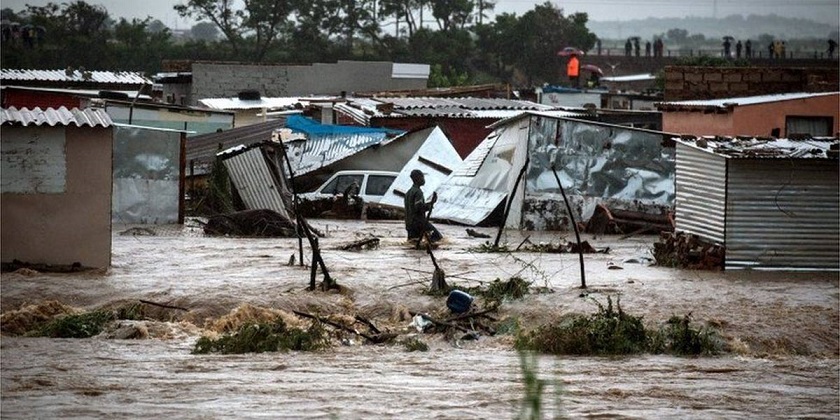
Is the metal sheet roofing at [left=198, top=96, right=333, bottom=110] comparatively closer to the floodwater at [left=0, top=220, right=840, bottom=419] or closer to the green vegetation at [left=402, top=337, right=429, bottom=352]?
the floodwater at [left=0, top=220, right=840, bottom=419]

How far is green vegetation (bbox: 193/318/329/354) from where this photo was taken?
13.3 meters

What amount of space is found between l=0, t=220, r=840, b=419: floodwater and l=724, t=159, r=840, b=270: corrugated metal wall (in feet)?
1.10

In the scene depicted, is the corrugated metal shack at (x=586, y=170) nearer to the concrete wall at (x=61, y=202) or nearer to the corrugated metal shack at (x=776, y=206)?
the corrugated metal shack at (x=776, y=206)

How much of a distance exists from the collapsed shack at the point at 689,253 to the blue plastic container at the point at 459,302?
5167 millimetres

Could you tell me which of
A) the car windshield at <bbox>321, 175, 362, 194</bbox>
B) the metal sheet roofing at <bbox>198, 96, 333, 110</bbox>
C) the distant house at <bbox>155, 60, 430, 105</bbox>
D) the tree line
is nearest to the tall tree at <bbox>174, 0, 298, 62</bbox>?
the tree line

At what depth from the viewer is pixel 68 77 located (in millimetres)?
32594

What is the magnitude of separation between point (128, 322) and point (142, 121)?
16532mm

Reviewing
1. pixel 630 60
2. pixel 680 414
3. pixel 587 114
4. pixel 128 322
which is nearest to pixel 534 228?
pixel 587 114

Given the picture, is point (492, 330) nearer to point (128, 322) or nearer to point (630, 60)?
point (128, 322)

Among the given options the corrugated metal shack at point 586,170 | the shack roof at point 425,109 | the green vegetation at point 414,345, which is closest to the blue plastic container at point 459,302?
the green vegetation at point 414,345

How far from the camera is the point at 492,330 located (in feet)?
47.1

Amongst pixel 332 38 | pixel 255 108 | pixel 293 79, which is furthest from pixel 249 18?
pixel 255 108

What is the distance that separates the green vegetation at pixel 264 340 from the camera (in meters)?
13.3

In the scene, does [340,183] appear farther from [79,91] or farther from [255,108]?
[255,108]
